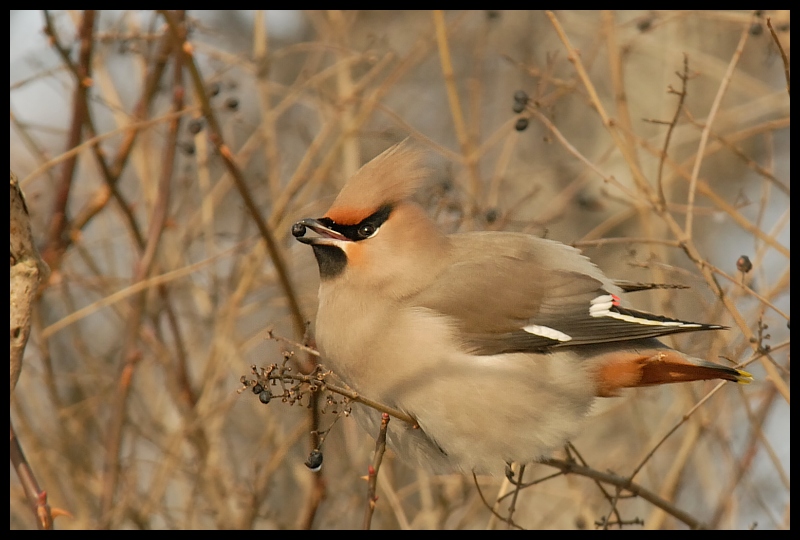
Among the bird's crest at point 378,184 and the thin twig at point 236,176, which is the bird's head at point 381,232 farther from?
the thin twig at point 236,176

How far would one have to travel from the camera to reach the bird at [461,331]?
9.53ft

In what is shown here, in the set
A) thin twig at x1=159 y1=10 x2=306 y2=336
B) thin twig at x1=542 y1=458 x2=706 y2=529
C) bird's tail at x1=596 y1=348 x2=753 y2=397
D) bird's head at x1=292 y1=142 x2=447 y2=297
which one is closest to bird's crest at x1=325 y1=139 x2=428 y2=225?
bird's head at x1=292 y1=142 x2=447 y2=297

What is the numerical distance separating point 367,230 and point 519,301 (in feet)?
1.75

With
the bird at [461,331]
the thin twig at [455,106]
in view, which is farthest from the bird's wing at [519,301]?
the thin twig at [455,106]

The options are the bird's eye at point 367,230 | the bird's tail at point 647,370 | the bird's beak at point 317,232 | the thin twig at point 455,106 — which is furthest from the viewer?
the thin twig at point 455,106

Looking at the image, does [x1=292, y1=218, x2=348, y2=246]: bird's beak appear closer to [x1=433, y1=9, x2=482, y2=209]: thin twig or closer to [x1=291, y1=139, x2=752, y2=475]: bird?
[x1=291, y1=139, x2=752, y2=475]: bird

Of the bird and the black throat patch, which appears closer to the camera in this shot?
the bird

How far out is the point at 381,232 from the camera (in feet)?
10.0

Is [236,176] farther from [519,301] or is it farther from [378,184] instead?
[519,301]

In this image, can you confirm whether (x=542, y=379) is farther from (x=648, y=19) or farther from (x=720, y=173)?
(x=720, y=173)

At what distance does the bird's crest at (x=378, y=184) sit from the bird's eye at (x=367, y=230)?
1.9 inches

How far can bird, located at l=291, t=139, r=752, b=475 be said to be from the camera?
9.53 feet

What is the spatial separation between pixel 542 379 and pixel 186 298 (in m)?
2.15
